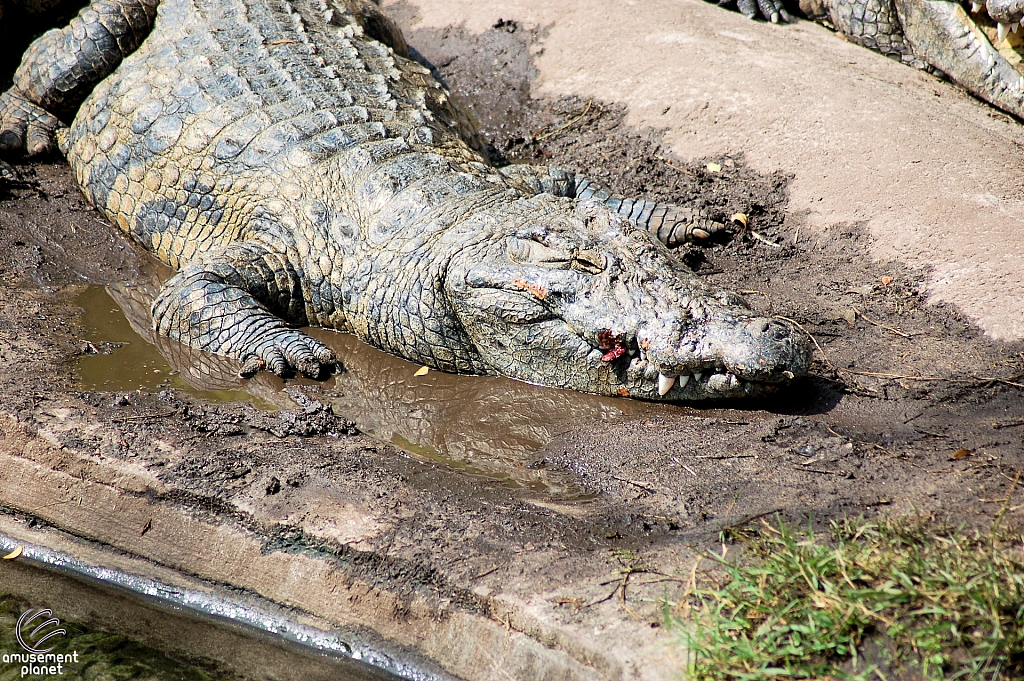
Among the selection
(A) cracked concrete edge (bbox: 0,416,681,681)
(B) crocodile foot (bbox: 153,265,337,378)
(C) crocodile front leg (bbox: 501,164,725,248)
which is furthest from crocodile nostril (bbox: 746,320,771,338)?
(B) crocodile foot (bbox: 153,265,337,378)

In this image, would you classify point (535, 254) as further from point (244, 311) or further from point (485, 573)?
point (485, 573)

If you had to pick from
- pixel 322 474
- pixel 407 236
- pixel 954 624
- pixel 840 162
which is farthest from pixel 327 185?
pixel 954 624

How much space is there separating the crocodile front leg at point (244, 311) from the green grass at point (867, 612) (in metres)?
2.48

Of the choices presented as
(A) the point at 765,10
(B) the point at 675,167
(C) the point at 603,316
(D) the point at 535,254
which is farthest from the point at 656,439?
(A) the point at 765,10

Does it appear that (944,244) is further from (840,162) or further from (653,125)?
(653,125)

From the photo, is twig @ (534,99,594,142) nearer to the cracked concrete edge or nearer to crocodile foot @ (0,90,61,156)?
crocodile foot @ (0,90,61,156)

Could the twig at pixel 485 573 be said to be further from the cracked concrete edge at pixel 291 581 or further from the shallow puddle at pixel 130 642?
the shallow puddle at pixel 130 642

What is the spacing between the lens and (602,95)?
685 centimetres

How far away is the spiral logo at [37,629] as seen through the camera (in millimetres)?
3084

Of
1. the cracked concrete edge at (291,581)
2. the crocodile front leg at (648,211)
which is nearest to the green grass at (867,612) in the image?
the cracked concrete edge at (291,581)

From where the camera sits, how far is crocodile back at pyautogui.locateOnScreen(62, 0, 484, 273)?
4.88 meters

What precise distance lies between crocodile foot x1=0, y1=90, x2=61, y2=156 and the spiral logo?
13.2ft

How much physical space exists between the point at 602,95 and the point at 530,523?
182 inches

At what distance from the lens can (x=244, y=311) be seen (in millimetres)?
4520
